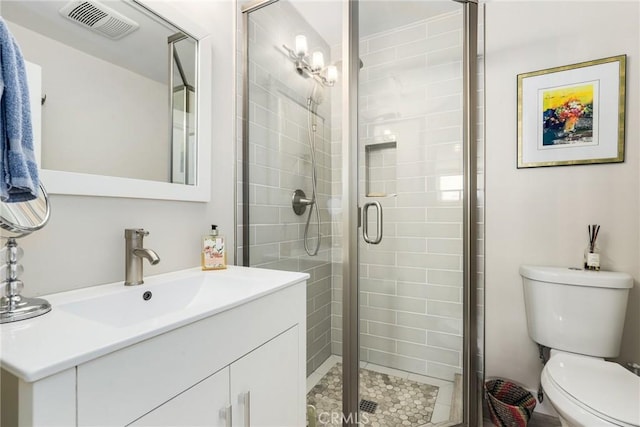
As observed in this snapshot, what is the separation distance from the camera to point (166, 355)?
62cm

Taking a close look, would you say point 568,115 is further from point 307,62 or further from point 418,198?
point 307,62

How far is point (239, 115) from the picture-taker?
150cm

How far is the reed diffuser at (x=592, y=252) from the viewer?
145cm

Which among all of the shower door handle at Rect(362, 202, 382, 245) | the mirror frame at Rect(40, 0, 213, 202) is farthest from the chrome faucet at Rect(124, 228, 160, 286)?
the shower door handle at Rect(362, 202, 382, 245)

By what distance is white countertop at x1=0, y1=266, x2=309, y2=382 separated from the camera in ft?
1.57

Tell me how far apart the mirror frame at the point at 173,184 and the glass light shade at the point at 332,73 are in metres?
0.52

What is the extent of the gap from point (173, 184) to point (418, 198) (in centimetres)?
112

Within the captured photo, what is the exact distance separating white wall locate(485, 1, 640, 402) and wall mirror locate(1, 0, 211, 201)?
1542mm

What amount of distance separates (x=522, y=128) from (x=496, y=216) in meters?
0.49

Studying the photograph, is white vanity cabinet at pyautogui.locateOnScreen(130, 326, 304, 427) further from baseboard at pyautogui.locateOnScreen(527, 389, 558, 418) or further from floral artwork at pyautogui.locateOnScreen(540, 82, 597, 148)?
floral artwork at pyautogui.locateOnScreen(540, 82, 597, 148)

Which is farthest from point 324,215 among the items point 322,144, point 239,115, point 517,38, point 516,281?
point 517,38

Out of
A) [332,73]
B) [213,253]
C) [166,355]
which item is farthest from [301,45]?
[166,355]

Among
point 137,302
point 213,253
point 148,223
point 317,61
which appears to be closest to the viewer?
point 137,302
